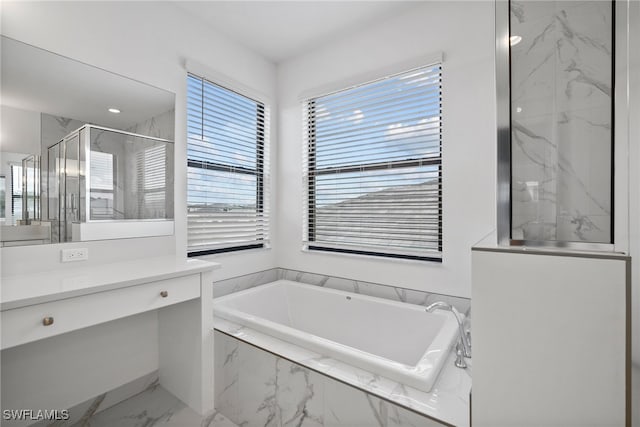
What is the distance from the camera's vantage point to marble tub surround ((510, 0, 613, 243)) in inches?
30.7

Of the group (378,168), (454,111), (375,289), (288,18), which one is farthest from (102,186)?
(454,111)

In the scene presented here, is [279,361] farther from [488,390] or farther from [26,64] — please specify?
[26,64]

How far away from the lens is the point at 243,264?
2492mm

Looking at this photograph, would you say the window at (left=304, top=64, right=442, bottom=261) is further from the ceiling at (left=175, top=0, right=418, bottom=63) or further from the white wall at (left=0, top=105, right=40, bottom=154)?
the white wall at (left=0, top=105, right=40, bottom=154)

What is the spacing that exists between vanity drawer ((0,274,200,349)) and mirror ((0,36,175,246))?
21.7 inches

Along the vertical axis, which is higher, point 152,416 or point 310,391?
point 310,391

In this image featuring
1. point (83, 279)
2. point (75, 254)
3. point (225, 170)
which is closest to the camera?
point (83, 279)

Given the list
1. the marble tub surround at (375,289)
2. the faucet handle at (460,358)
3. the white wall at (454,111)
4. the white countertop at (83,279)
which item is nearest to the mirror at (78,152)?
the white countertop at (83,279)

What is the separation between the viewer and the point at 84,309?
1.19 meters

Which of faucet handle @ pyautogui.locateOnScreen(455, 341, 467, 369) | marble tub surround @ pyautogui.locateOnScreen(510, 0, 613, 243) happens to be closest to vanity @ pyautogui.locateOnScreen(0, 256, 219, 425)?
faucet handle @ pyautogui.locateOnScreen(455, 341, 467, 369)

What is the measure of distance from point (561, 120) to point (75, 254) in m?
2.20

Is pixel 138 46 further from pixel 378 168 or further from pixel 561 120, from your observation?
pixel 561 120

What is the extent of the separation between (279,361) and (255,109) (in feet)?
7.05

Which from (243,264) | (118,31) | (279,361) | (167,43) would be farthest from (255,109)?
(279,361)
